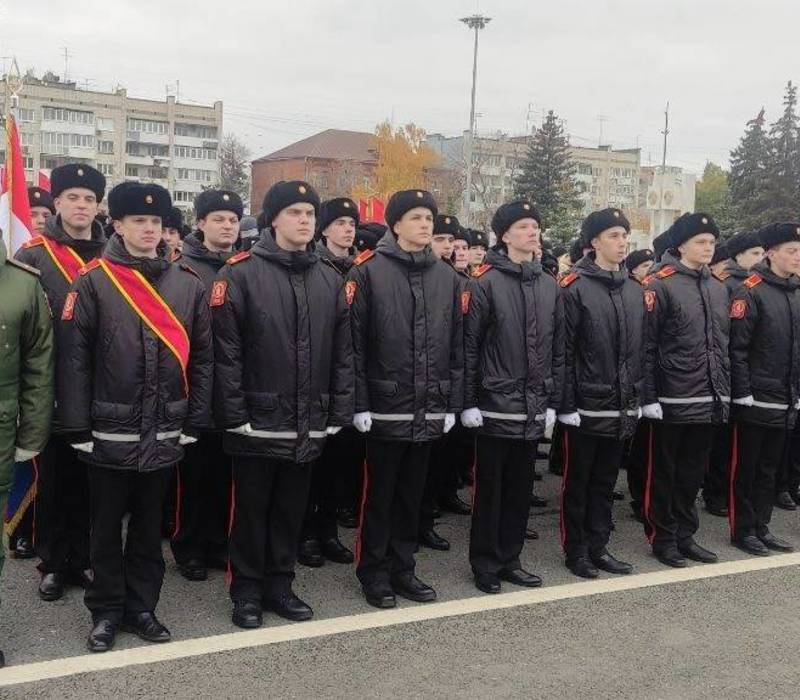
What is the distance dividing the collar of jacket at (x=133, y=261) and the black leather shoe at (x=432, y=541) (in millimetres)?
2799

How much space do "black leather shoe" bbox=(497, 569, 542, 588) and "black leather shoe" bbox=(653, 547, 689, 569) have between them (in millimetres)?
1022

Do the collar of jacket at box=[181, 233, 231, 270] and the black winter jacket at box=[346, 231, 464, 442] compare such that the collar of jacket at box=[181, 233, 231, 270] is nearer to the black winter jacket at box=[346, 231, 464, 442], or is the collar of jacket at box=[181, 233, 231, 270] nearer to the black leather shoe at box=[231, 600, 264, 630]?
the black winter jacket at box=[346, 231, 464, 442]

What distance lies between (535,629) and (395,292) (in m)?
1.97

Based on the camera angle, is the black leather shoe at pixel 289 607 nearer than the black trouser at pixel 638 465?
Yes

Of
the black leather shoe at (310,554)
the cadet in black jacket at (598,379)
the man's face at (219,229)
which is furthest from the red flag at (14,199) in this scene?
the cadet in black jacket at (598,379)

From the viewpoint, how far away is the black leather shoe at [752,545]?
6311 mm

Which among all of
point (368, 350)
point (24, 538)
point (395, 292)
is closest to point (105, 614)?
point (24, 538)

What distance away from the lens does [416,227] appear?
518 cm

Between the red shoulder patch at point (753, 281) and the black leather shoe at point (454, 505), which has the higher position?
the red shoulder patch at point (753, 281)

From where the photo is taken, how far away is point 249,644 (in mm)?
4488

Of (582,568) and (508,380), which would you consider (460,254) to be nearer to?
(508,380)

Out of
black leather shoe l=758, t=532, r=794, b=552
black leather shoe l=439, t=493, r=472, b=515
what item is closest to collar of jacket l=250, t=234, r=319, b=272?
black leather shoe l=439, t=493, r=472, b=515

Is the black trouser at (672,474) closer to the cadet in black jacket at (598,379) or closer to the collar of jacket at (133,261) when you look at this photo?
the cadet in black jacket at (598,379)

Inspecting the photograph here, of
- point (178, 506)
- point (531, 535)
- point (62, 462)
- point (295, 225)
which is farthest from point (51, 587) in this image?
point (531, 535)
